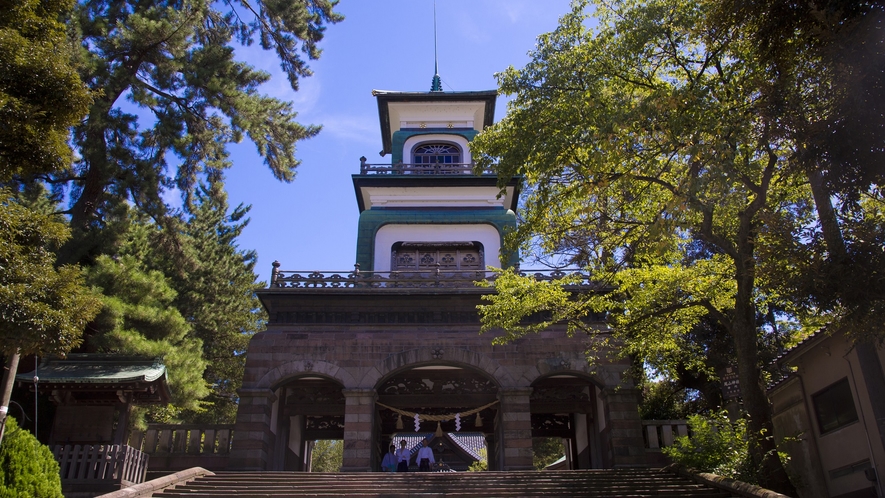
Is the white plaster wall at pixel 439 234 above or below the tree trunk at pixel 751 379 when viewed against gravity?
above

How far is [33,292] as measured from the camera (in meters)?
9.05

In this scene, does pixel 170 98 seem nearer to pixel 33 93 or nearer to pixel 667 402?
pixel 33 93

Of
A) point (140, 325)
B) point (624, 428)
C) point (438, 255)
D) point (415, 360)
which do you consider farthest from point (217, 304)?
point (624, 428)

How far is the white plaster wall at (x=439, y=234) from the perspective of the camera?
20.2m

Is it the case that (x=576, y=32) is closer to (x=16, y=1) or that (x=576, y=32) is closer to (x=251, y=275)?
(x=16, y=1)

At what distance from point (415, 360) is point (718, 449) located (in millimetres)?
7370

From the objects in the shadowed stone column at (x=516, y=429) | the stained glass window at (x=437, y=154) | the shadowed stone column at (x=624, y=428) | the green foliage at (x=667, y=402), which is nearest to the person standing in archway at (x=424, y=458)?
the shadowed stone column at (x=516, y=429)

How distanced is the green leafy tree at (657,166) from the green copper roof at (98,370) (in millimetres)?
7057

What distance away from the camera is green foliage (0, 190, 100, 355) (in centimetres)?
878

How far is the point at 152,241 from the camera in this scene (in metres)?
18.5

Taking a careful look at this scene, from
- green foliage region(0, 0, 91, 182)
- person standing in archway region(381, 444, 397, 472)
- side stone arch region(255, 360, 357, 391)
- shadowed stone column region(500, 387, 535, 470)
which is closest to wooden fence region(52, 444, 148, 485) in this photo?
side stone arch region(255, 360, 357, 391)

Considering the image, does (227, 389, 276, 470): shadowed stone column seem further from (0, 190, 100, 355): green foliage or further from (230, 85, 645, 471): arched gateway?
(0, 190, 100, 355): green foliage

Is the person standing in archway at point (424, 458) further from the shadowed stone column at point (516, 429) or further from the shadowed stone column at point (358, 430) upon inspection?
the shadowed stone column at point (516, 429)

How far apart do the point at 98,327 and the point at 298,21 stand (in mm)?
9534
